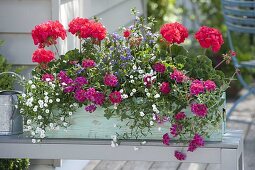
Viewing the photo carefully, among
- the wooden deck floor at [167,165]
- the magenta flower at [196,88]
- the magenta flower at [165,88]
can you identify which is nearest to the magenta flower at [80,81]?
the magenta flower at [165,88]

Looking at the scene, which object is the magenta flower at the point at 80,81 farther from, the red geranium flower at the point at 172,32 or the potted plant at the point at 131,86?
the red geranium flower at the point at 172,32

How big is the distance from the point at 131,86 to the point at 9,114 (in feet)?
1.81

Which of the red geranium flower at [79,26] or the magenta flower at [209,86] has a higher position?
the red geranium flower at [79,26]

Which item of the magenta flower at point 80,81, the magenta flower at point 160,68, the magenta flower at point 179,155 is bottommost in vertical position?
the magenta flower at point 179,155

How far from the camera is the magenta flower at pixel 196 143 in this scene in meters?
3.10

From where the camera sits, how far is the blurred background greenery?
265 inches

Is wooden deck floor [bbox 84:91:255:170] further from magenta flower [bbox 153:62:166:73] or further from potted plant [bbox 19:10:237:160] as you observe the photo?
magenta flower [bbox 153:62:166:73]

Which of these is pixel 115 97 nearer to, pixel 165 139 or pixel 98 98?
pixel 98 98

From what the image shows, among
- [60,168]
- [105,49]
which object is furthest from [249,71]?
[105,49]

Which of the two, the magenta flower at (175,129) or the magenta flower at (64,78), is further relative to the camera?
the magenta flower at (64,78)

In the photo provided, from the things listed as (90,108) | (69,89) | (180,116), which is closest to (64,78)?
(69,89)

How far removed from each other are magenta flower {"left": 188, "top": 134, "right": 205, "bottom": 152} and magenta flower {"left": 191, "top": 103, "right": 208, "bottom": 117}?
93mm

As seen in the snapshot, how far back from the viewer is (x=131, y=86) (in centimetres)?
323

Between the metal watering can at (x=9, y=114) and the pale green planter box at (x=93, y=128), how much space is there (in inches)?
6.5
